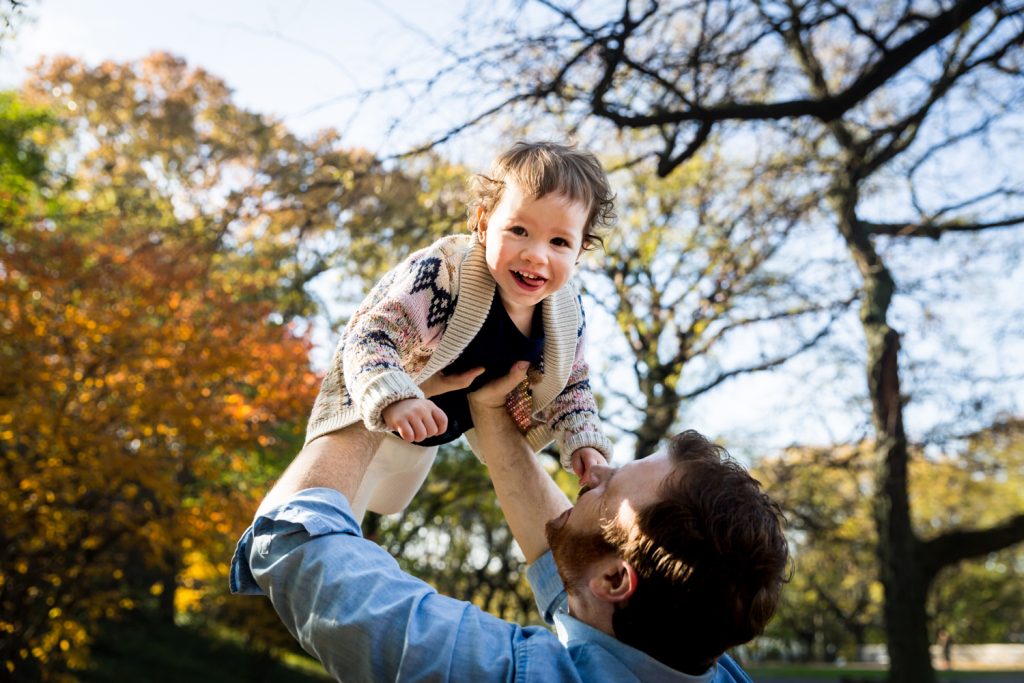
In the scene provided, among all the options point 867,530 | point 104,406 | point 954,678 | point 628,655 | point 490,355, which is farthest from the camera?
point 954,678

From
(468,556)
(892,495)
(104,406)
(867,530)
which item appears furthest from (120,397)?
(867,530)

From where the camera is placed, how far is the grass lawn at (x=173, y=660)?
42.5 ft

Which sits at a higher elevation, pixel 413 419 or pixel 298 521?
pixel 413 419

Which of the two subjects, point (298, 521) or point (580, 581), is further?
point (580, 581)

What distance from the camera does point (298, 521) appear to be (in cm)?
128

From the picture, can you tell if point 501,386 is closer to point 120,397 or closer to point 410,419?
point 410,419

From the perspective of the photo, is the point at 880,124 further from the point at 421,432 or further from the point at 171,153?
the point at 171,153

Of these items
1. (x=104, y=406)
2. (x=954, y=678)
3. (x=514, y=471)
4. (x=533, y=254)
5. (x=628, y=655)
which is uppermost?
(x=104, y=406)

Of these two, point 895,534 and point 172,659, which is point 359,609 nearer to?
point 895,534

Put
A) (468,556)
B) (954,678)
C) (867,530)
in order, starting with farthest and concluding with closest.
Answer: (954,678) → (468,556) → (867,530)

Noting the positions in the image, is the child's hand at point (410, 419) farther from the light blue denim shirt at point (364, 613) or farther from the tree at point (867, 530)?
the tree at point (867, 530)

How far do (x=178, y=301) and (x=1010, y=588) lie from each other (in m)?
30.8

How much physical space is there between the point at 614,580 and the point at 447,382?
0.66 m

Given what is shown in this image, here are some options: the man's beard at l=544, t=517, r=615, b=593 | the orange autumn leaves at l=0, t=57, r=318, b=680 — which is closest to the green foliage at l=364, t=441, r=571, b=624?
the orange autumn leaves at l=0, t=57, r=318, b=680
